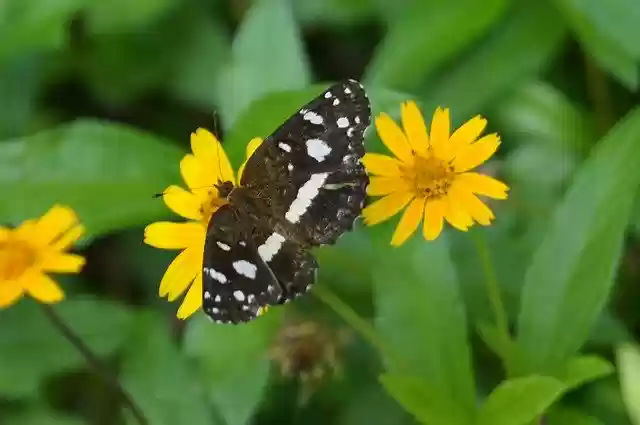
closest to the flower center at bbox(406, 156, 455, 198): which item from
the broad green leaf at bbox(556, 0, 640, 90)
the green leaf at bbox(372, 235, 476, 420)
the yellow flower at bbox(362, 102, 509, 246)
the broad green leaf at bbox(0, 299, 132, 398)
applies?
the yellow flower at bbox(362, 102, 509, 246)

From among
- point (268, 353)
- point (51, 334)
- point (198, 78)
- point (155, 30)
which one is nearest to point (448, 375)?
point (268, 353)

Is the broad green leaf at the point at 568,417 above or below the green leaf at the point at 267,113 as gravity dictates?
below

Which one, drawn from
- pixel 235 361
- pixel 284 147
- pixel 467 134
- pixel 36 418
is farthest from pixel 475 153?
pixel 36 418

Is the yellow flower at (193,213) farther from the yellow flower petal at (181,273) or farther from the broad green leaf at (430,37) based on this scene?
the broad green leaf at (430,37)

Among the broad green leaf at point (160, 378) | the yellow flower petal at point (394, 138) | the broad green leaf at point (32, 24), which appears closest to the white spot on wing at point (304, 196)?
the yellow flower petal at point (394, 138)

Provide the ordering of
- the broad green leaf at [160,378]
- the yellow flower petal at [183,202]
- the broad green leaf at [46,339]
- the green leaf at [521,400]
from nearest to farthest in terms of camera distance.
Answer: the green leaf at [521,400], the yellow flower petal at [183,202], the broad green leaf at [160,378], the broad green leaf at [46,339]

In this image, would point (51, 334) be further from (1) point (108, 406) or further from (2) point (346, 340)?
(2) point (346, 340)
